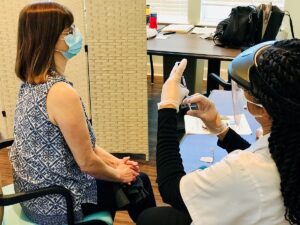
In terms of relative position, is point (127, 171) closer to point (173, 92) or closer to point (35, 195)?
point (35, 195)

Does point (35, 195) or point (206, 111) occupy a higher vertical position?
point (206, 111)

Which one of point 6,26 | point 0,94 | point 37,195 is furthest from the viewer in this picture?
point 0,94

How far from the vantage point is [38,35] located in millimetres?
1462

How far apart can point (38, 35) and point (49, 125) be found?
33cm

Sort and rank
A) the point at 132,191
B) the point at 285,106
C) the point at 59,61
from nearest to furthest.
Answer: the point at 285,106 < the point at 59,61 < the point at 132,191

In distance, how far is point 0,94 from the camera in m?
2.85

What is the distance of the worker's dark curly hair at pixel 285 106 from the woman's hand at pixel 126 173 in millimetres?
841

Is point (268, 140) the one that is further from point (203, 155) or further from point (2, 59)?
point (2, 59)

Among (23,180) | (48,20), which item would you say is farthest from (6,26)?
(23,180)

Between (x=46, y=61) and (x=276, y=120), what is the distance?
35.7 inches

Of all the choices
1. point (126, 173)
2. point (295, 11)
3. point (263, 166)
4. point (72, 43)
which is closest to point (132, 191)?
point (126, 173)

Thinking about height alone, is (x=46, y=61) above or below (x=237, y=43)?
above

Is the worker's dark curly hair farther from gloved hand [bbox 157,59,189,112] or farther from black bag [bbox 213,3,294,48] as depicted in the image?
black bag [bbox 213,3,294,48]

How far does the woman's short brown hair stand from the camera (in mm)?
1460
